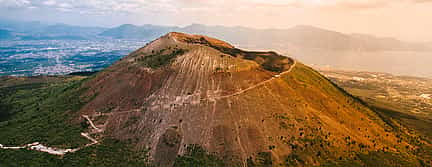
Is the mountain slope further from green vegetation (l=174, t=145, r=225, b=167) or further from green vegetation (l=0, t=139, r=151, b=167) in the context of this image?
green vegetation (l=0, t=139, r=151, b=167)

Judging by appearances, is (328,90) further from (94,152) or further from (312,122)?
(94,152)

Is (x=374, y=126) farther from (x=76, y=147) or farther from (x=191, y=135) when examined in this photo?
(x=76, y=147)

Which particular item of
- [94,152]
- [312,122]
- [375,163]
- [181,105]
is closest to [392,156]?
[375,163]

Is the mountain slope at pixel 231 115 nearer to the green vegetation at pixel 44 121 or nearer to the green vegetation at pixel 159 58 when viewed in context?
the green vegetation at pixel 159 58

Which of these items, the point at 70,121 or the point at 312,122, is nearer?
the point at 312,122

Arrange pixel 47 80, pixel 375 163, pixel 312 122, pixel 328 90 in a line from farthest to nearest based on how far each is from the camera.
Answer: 1. pixel 47 80
2. pixel 328 90
3. pixel 312 122
4. pixel 375 163

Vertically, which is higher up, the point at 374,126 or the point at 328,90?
the point at 328,90

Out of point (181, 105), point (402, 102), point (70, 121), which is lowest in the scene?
point (402, 102)

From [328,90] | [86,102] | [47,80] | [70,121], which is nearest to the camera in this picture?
[70,121]

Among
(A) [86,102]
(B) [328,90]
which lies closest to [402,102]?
(B) [328,90]
